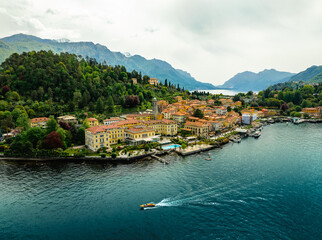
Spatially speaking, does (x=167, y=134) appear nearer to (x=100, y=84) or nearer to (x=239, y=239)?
(x=239, y=239)

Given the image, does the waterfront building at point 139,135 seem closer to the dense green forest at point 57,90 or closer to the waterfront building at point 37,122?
the dense green forest at point 57,90

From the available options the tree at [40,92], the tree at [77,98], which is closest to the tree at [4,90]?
the tree at [40,92]

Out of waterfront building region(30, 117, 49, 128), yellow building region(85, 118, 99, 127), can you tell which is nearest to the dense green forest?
waterfront building region(30, 117, 49, 128)

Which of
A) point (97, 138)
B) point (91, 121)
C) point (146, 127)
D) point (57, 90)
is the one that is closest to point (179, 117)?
point (146, 127)

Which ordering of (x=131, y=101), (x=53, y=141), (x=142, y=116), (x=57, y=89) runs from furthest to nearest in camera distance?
(x=131, y=101)
(x=57, y=89)
(x=142, y=116)
(x=53, y=141)

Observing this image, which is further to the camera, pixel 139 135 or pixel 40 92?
pixel 40 92

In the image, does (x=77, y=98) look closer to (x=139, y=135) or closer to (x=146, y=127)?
(x=146, y=127)
